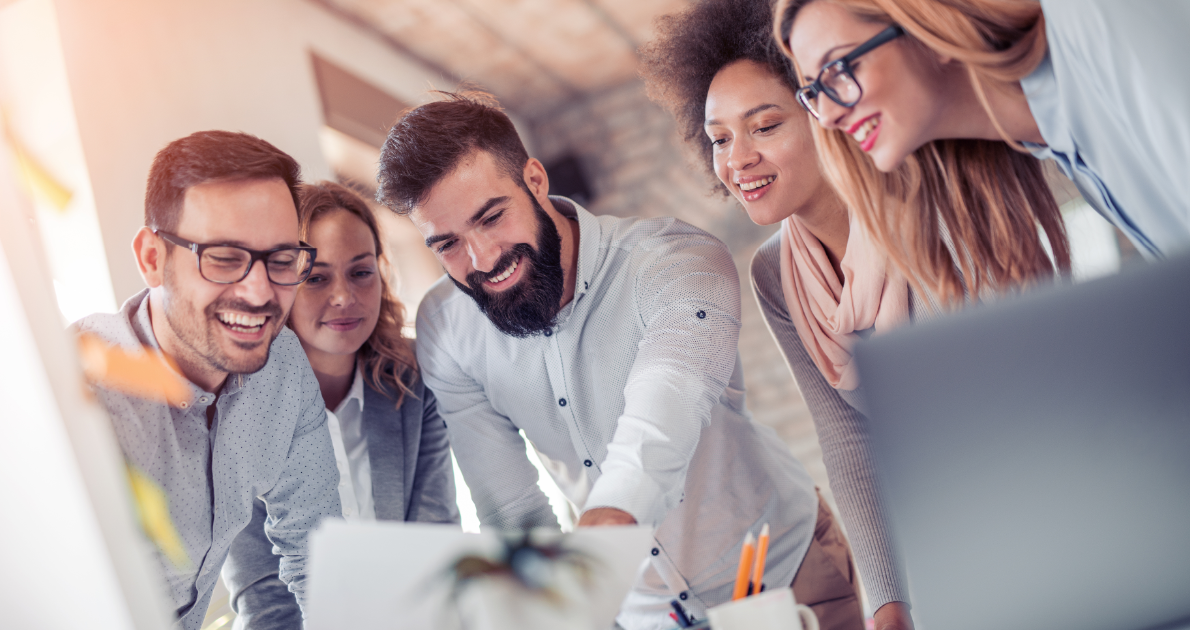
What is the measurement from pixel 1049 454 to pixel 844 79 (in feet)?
1.66

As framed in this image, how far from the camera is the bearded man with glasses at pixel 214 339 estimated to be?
87 centimetres

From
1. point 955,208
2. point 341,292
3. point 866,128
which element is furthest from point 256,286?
point 955,208

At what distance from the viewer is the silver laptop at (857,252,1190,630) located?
465mm

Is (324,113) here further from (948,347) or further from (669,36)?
(948,347)

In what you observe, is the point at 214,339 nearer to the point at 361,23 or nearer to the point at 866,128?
the point at 361,23

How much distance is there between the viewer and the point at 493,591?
2.02ft

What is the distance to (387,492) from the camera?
1061 millimetres

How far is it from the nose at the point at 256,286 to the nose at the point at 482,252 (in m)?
0.27

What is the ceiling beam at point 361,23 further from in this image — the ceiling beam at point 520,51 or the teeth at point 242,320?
the teeth at point 242,320

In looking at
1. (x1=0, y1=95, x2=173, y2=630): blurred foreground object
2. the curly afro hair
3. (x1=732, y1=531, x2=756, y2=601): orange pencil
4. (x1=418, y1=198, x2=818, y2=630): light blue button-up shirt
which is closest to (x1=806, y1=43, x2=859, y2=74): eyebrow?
the curly afro hair

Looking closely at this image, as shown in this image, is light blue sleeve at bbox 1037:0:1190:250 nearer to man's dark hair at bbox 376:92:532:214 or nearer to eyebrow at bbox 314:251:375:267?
man's dark hair at bbox 376:92:532:214

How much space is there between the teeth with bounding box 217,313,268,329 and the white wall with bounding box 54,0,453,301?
0.40ft

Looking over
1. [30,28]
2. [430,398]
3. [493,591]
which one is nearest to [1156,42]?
[493,591]

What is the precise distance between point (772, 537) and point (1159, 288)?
0.81m
